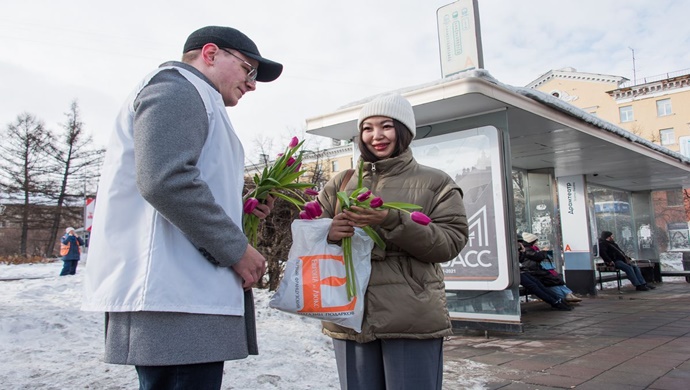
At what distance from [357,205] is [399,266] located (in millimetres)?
377

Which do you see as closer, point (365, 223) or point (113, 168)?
point (113, 168)

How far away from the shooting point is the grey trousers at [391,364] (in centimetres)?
206

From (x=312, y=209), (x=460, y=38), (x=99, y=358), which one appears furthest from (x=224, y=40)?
(x=460, y=38)

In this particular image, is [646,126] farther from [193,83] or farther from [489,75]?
[193,83]

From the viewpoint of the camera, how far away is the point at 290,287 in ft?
6.56

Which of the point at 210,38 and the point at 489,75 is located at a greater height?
the point at 489,75

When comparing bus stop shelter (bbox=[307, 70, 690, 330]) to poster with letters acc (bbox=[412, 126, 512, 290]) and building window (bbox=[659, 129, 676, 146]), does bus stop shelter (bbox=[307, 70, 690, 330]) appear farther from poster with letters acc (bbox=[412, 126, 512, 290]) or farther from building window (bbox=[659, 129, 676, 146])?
building window (bbox=[659, 129, 676, 146])

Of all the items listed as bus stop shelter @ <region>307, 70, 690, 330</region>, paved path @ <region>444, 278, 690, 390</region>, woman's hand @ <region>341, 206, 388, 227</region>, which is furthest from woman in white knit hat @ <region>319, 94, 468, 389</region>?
bus stop shelter @ <region>307, 70, 690, 330</region>

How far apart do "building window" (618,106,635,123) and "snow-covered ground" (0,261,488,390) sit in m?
46.0

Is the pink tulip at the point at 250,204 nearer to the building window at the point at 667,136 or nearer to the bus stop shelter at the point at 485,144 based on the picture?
the bus stop shelter at the point at 485,144

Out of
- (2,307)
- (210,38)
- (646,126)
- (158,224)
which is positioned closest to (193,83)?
(210,38)

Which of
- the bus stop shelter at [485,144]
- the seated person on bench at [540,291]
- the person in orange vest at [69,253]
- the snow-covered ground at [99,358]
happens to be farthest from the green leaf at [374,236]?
the person in orange vest at [69,253]

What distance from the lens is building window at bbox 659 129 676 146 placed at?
41994 millimetres

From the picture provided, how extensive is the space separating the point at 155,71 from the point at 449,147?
5510mm
